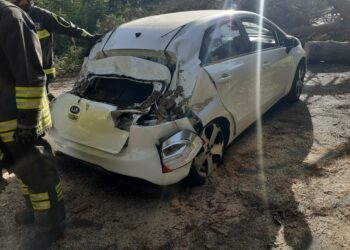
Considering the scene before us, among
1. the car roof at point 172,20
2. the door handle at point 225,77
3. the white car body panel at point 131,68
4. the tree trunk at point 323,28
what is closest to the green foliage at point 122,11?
the tree trunk at point 323,28

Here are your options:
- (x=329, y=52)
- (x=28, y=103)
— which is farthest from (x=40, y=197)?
(x=329, y=52)

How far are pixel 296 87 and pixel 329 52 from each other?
291 centimetres

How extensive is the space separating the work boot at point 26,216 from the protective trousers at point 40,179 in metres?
0.13

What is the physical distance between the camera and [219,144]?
392cm

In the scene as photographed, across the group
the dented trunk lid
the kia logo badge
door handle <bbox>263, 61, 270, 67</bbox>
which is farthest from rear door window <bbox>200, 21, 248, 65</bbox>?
the kia logo badge

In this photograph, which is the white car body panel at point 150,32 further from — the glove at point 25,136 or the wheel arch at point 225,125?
the glove at point 25,136

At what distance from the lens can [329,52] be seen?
816cm

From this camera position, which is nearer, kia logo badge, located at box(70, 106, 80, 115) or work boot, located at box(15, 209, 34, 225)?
work boot, located at box(15, 209, 34, 225)

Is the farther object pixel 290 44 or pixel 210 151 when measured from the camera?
pixel 290 44

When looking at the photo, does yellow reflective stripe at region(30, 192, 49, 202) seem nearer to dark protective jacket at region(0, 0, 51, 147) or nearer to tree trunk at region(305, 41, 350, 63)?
dark protective jacket at region(0, 0, 51, 147)

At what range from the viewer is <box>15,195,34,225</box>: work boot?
10.7ft

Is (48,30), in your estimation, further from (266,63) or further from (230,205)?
(230,205)

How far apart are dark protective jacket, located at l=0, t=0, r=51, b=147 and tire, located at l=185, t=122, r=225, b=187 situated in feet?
4.88

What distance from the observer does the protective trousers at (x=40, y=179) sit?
Answer: 9.25 feet
